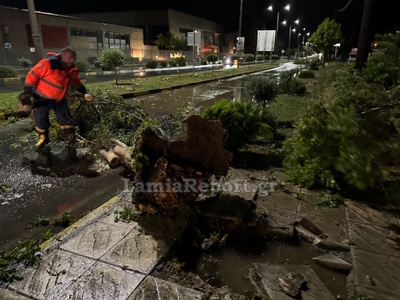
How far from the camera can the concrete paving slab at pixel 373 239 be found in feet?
9.42

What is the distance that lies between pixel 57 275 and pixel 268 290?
183 centimetres

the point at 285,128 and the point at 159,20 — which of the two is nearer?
the point at 285,128

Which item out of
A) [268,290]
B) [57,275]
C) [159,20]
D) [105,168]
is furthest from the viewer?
[159,20]

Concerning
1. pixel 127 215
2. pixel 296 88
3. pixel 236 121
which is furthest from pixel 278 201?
pixel 296 88

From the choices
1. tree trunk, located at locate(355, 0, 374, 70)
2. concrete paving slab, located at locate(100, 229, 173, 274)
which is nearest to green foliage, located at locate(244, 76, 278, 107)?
tree trunk, located at locate(355, 0, 374, 70)

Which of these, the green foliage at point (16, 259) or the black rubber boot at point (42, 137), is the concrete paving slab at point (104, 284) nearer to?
the green foliage at point (16, 259)

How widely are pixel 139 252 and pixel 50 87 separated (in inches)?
173

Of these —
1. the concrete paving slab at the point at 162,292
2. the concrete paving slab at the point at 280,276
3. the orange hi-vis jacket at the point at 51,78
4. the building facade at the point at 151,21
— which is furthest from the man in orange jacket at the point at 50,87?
the building facade at the point at 151,21

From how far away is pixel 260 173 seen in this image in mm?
4723

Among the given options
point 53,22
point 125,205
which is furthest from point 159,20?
point 125,205

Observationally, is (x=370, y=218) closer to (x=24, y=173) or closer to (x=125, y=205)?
(x=125, y=205)

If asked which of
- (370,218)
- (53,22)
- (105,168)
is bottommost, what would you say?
(105,168)

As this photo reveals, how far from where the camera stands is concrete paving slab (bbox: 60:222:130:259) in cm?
290

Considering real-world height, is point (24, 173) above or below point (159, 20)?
below
